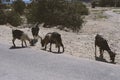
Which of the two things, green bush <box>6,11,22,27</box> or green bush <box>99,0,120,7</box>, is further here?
green bush <box>99,0,120,7</box>

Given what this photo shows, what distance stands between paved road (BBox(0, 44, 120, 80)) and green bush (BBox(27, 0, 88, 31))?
15526 mm

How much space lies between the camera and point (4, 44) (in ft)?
61.3

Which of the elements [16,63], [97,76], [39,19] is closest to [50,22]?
[39,19]

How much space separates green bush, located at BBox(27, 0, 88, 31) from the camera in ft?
102

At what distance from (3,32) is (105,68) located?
1304 centimetres

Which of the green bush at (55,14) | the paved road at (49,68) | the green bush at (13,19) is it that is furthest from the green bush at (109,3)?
the paved road at (49,68)

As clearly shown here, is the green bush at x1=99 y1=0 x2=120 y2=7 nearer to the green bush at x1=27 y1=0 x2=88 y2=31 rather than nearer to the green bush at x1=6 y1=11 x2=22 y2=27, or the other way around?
the green bush at x1=27 y1=0 x2=88 y2=31

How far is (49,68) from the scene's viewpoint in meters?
12.5

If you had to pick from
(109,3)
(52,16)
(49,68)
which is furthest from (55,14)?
(109,3)

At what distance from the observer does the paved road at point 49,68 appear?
11258 millimetres

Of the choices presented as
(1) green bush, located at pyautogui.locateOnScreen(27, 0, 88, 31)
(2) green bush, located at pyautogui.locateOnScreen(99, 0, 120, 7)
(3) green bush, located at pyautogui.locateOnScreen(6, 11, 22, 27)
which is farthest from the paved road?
(2) green bush, located at pyautogui.locateOnScreen(99, 0, 120, 7)

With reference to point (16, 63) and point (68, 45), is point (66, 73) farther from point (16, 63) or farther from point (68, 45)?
point (68, 45)

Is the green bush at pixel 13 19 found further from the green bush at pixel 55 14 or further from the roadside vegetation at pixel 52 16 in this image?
the green bush at pixel 55 14

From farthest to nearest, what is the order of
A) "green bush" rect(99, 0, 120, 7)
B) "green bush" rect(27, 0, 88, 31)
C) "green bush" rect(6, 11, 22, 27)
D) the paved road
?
1. "green bush" rect(99, 0, 120, 7)
2. "green bush" rect(6, 11, 22, 27)
3. "green bush" rect(27, 0, 88, 31)
4. the paved road
